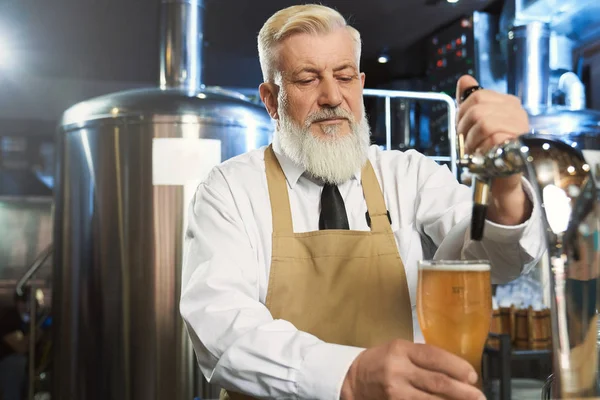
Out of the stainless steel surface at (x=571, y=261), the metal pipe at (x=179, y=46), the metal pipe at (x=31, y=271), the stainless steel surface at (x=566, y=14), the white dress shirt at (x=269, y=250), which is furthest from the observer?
the metal pipe at (x=31, y=271)

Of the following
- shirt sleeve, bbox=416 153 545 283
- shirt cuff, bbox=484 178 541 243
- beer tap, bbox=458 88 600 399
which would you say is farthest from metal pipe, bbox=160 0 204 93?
beer tap, bbox=458 88 600 399

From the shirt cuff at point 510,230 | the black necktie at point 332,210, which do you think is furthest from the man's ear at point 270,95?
the shirt cuff at point 510,230

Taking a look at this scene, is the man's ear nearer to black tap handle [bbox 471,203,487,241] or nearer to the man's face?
the man's face

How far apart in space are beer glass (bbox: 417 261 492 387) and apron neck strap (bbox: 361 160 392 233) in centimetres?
73

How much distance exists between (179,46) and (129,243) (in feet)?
3.55

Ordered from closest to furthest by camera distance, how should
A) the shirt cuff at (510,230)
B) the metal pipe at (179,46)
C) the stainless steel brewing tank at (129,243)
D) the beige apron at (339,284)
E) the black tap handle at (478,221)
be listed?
the black tap handle at (478,221), the shirt cuff at (510,230), the beige apron at (339,284), the stainless steel brewing tank at (129,243), the metal pipe at (179,46)

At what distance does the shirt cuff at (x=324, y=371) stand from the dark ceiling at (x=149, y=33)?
4090mm

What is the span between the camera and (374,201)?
64.5 inches

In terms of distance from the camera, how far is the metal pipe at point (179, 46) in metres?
Answer: 3.32

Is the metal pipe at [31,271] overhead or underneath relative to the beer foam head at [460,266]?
underneath

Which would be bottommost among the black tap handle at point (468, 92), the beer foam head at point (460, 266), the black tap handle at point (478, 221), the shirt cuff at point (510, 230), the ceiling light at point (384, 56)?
the beer foam head at point (460, 266)

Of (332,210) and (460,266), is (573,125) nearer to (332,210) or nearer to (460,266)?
(332,210)

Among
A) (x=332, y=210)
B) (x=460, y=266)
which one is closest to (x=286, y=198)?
(x=332, y=210)

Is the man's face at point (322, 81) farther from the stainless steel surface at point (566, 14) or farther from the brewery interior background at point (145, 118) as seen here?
the stainless steel surface at point (566, 14)
